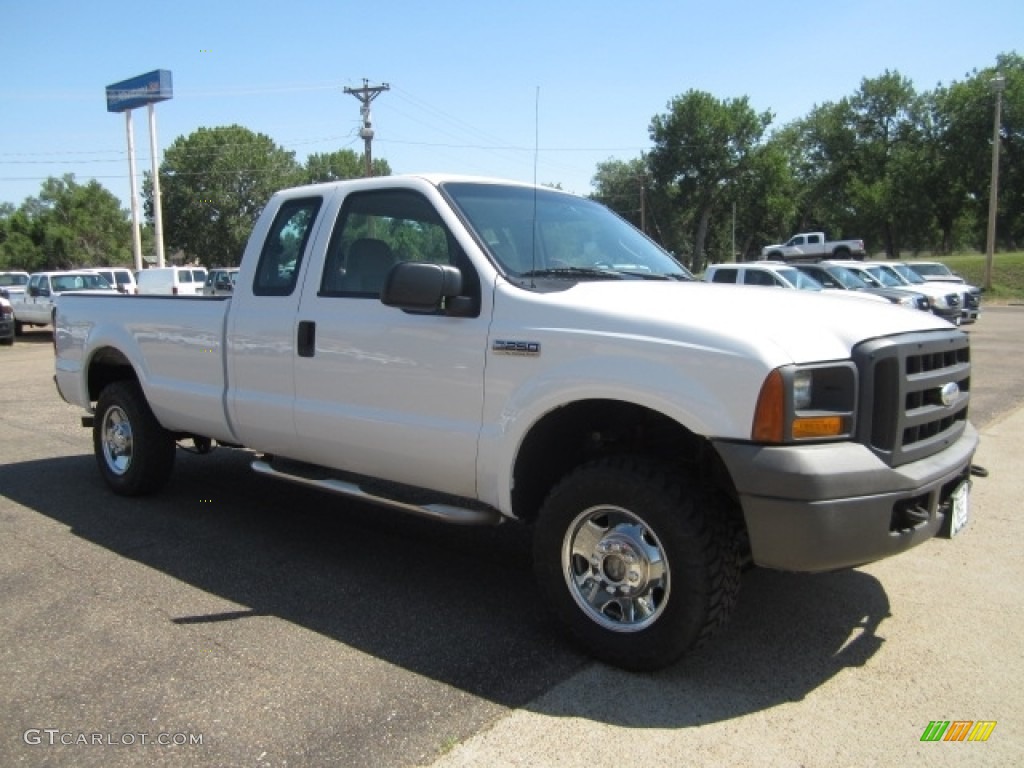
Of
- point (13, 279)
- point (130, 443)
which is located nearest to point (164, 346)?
point (130, 443)

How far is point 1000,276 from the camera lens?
4541cm

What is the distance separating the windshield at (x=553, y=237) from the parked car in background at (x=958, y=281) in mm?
20660

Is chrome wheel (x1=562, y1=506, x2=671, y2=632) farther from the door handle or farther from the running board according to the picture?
the door handle

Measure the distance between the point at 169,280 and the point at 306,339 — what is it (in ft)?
83.7

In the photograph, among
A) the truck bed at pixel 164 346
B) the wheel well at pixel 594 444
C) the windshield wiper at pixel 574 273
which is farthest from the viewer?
the truck bed at pixel 164 346

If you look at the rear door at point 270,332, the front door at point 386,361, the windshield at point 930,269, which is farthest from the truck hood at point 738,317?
the windshield at point 930,269

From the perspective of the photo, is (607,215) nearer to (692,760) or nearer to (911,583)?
(911,583)

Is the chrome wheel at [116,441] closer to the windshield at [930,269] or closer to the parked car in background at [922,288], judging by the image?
the parked car in background at [922,288]

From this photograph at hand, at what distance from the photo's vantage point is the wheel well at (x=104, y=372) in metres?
6.24

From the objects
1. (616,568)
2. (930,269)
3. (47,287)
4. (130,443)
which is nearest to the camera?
(616,568)

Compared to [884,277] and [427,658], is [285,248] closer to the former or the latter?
[427,658]

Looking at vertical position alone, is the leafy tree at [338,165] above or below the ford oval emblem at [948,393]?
above

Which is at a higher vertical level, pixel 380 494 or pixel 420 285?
pixel 420 285

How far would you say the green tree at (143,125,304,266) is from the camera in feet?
221
